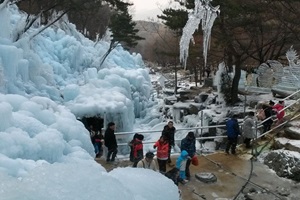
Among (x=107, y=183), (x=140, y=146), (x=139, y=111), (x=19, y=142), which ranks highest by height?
(x=107, y=183)

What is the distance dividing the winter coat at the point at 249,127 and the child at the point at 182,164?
2572 millimetres

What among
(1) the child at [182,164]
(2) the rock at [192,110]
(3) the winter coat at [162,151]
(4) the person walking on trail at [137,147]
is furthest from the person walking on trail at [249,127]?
(2) the rock at [192,110]

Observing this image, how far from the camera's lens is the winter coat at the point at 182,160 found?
307 inches

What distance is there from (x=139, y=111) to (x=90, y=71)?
5.38 meters

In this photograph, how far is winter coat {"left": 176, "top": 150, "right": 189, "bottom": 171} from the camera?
25.6 feet

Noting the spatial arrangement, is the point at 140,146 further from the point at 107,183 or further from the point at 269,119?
the point at 107,183

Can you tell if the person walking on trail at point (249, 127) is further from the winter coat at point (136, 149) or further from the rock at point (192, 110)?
the rock at point (192, 110)

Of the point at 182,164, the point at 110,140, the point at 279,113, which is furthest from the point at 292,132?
the point at 110,140

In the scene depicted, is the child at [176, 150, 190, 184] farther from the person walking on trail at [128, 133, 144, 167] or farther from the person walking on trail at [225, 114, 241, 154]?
the person walking on trail at [225, 114, 241, 154]

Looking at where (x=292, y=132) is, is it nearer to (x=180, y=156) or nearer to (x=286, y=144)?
(x=286, y=144)

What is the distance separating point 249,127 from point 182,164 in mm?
2728

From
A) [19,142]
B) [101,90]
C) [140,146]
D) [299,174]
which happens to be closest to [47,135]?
[19,142]

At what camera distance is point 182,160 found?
7.85 meters

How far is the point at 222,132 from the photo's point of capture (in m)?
14.9
